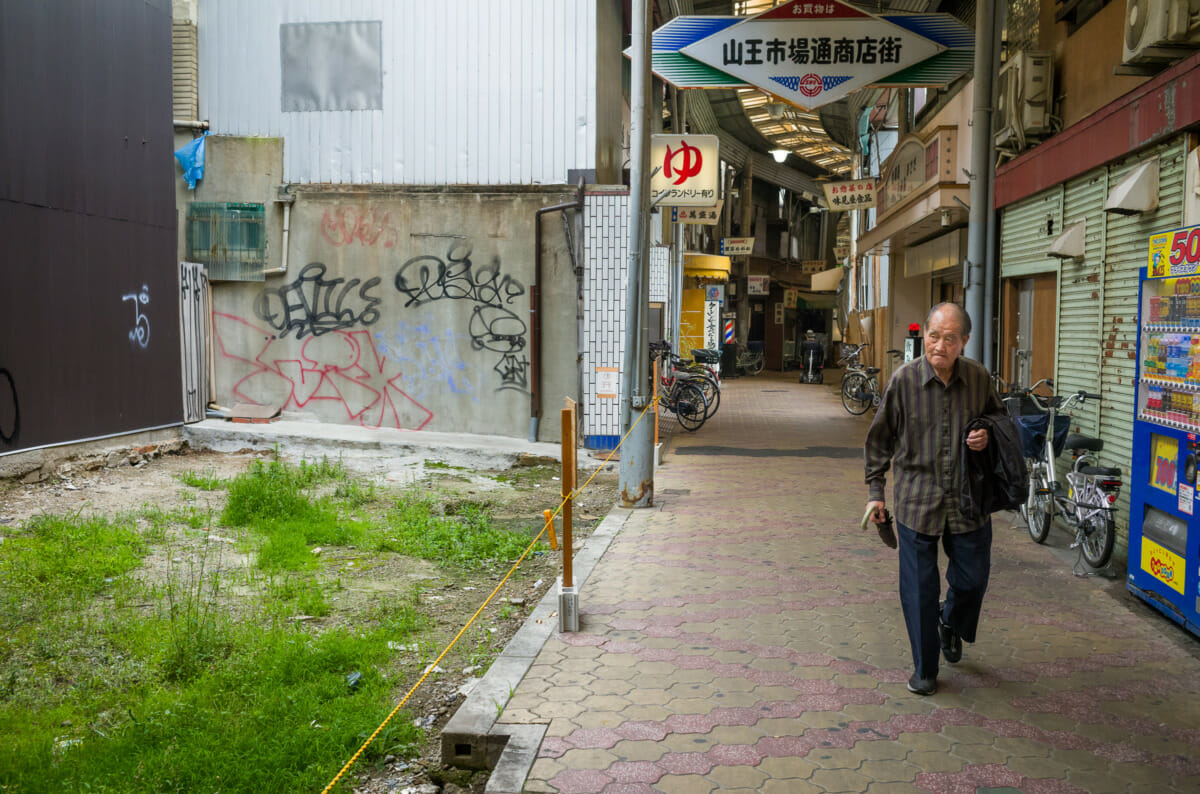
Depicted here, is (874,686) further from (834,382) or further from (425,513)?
(834,382)

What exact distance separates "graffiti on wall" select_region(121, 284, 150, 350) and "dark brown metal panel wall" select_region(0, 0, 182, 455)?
0.02 meters

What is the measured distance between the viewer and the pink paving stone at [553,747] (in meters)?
4.18

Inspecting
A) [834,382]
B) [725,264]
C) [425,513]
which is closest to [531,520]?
[425,513]

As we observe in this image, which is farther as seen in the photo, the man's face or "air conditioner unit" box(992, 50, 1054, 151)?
"air conditioner unit" box(992, 50, 1054, 151)

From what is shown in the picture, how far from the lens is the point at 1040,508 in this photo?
8367mm

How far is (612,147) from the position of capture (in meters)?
14.3

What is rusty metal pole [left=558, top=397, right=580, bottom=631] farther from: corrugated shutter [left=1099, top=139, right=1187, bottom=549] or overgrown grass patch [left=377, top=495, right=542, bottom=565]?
corrugated shutter [left=1099, top=139, right=1187, bottom=549]

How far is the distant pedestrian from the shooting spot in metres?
4.78

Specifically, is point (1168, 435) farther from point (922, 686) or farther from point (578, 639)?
point (578, 639)

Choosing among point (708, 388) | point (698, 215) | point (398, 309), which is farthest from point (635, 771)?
point (698, 215)

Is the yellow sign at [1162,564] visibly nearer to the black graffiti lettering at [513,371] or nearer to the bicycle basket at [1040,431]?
the bicycle basket at [1040,431]

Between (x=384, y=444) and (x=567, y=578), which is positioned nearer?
(x=567, y=578)

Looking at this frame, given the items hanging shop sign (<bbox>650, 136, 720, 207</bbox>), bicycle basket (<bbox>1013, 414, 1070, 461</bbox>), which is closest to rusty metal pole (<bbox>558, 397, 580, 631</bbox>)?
bicycle basket (<bbox>1013, 414, 1070, 461</bbox>)

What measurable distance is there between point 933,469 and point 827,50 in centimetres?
543
